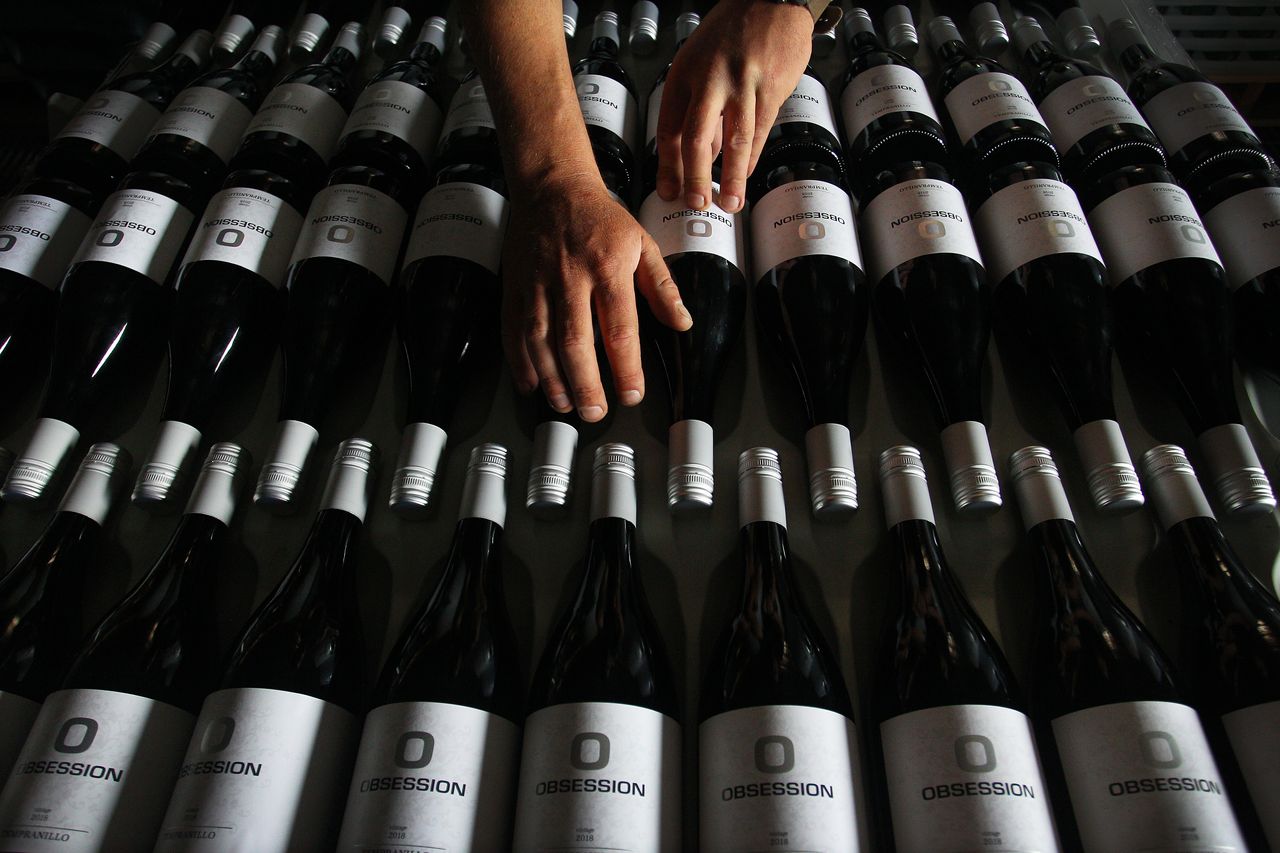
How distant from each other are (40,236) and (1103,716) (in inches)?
44.5

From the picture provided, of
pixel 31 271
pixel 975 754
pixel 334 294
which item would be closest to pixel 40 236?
pixel 31 271

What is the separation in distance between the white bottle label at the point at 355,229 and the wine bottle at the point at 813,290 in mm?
411

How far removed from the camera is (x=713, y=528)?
0.71 metres

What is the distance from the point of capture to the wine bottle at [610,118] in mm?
952

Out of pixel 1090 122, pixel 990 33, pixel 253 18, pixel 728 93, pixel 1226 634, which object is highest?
pixel 253 18

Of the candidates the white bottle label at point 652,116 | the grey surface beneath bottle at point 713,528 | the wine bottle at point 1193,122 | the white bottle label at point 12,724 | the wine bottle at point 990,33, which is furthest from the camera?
the wine bottle at point 990,33

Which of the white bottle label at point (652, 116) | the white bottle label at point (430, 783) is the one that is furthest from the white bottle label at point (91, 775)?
the white bottle label at point (652, 116)

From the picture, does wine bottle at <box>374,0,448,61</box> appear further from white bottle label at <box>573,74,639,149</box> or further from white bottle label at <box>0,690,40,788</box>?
white bottle label at <box>0,690,40,788</box>

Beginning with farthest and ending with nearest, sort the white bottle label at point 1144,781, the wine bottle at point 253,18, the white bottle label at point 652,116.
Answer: the wine bottle at point 253,18 → the white bottle label at point 652,116 → the white bottle label at point 1144,781

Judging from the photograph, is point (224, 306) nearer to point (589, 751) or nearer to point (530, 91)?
point (530, 91)

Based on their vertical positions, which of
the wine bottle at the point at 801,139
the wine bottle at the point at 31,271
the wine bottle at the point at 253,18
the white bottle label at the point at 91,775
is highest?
the wine bottle at the point at 253,18

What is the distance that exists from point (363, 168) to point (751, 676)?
734 mm

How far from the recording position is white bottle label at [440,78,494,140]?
1004mm

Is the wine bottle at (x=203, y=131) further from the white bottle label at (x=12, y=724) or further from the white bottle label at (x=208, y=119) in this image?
the white bottle label at (x=12, y=724)
